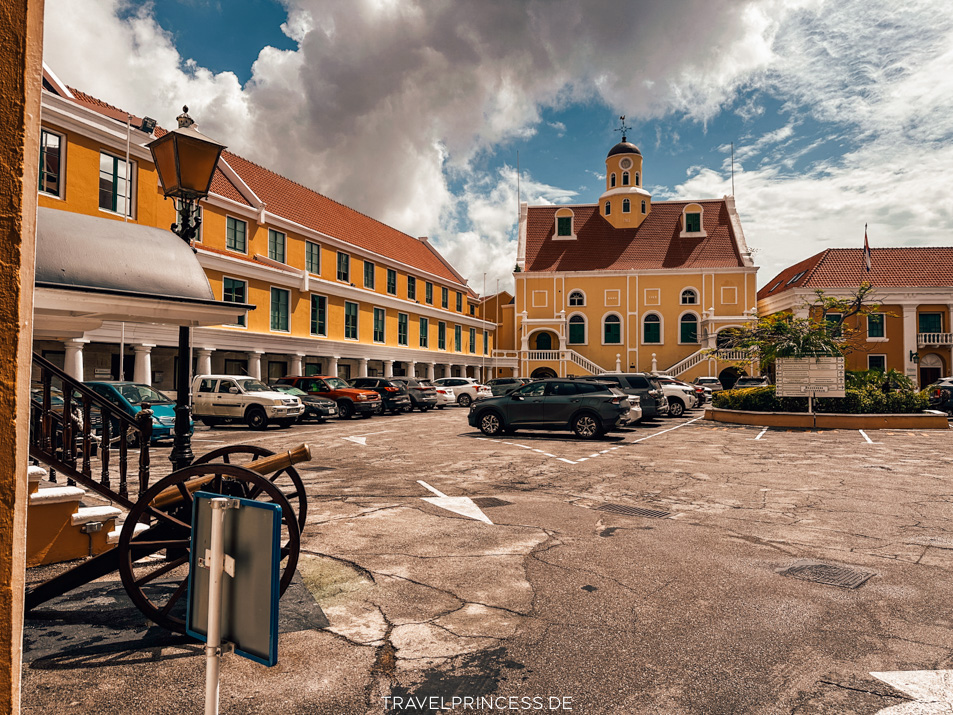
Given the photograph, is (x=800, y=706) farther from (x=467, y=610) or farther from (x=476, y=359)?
(x=476, y=359)

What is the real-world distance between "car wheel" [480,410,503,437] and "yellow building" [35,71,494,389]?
1012cm

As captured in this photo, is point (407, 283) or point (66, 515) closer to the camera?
point (66, 515)

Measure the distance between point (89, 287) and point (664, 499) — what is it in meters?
7.31

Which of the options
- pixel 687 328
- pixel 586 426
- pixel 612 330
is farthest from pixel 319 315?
pixel 687 328

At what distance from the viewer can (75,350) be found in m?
18.4

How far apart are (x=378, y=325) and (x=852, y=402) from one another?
23.9 metres

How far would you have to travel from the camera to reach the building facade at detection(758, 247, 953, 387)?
40969 millimetres

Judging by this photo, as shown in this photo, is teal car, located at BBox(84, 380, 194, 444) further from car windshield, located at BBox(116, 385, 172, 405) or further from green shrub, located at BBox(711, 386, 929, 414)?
green shrub, located at BBox(711, 386, 929, 414)

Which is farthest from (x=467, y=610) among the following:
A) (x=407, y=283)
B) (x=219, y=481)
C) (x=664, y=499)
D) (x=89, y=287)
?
(x=407, y=283)

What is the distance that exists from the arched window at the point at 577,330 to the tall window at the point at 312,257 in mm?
24356

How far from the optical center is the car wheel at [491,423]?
55.3ft

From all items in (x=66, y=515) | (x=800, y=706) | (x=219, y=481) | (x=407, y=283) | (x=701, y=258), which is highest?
(x=701, y=258)

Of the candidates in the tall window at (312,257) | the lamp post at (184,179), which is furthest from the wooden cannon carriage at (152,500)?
the tall window at (312,257)

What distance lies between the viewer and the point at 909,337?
41125mm
